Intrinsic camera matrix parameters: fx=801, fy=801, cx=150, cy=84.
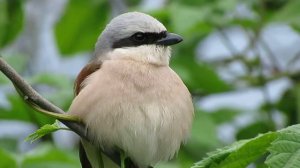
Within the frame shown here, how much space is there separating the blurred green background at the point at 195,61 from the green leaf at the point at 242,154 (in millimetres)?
1338

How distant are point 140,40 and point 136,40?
0.06 ft

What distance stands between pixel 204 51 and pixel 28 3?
1.32m

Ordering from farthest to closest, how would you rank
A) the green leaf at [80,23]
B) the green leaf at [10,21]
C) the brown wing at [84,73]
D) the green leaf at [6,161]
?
the green leaf at [80,23] → the green leaf at [10,21] → the green leaf at [6,161] → the brown wing at [84,73]

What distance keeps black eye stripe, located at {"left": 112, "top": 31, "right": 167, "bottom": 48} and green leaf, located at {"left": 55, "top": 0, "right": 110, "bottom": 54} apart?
6.16 ft

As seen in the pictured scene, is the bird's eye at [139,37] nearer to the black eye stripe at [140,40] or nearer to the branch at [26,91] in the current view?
the black eye stripe at [140,40]

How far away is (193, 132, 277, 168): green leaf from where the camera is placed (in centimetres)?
231

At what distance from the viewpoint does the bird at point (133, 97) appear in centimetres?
290

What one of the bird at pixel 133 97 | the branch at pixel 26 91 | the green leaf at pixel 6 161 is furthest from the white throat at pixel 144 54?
the branch at pixel 26 91

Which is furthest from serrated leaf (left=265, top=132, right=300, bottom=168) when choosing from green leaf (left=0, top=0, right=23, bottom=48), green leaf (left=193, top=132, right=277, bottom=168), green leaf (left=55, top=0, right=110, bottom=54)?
green leaf (left=55, top=0, right=110, bottom=54)

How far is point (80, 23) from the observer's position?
5.28 m

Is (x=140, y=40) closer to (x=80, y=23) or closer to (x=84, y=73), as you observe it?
(x=84, y=73)

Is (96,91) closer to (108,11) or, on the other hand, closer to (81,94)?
(81,94)

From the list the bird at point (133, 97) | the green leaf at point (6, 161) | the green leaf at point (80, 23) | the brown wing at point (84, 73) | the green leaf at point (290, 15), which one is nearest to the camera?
the bird at point (133, 97)

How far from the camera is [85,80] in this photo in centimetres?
311
